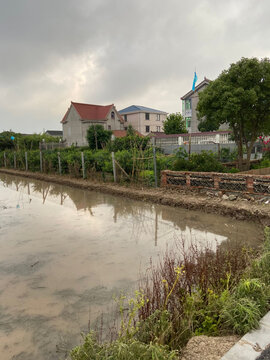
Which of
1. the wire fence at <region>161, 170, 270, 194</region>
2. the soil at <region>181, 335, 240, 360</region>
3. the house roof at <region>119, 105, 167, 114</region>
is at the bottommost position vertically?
the soil at <region>181, 335, 240, 360</region>

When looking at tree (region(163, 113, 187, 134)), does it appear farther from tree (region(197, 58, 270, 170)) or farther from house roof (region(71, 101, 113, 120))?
tree (region(197, 58, 270, 170))

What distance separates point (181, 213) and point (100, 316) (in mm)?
4657

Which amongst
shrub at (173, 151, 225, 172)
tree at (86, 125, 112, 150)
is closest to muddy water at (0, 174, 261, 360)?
shrub at (173, 151, 225, 172)

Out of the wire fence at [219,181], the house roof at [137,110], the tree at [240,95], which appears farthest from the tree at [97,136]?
the house roof at [137,110]

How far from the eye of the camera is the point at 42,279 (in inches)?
158

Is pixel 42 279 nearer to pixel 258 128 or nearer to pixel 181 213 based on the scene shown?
pixel 181 213

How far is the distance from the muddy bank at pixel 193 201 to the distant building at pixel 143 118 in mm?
34617

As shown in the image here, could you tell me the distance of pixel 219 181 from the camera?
315 inches

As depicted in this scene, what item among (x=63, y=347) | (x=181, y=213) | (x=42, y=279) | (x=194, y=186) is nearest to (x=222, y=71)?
(x=194, y=186)

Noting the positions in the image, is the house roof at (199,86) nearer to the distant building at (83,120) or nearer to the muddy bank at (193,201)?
the distant building at (83,120)

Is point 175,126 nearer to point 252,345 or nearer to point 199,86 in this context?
point 199,86

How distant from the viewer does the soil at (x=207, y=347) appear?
2.04 meters

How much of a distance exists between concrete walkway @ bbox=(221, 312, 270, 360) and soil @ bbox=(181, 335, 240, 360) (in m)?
0.07

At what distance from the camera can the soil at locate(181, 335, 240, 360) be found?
2039 millimetres
